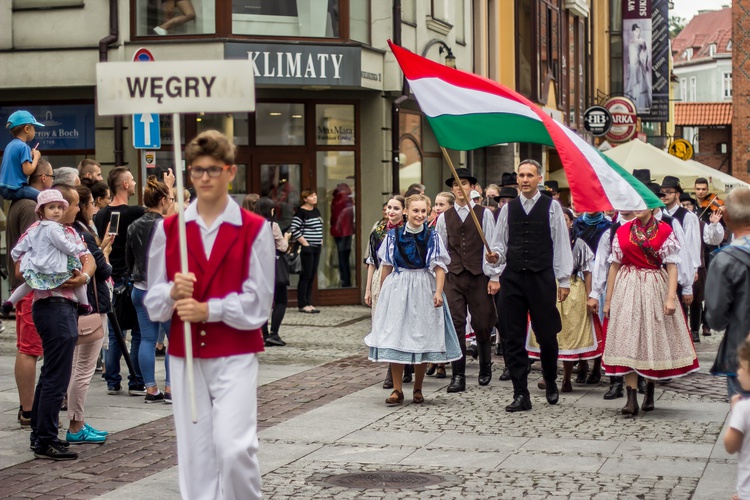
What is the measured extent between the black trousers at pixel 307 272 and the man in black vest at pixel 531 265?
9.30m

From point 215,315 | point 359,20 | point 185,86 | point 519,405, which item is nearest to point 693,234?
point 519,405

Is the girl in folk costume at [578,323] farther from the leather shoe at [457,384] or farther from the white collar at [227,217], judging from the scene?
the white collar at [227,217]

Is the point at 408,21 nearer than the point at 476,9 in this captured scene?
→ Yes

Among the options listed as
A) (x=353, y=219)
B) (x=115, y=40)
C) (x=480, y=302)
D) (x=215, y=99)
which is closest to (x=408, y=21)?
(x=353, y=219)

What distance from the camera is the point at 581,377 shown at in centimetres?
1325

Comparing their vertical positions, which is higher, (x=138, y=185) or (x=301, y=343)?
(x=138, y=185)

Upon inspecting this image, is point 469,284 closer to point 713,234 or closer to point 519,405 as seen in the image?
point 519,405

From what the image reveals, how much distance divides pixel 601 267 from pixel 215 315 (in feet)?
22.3

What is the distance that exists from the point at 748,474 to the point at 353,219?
55.5 ft

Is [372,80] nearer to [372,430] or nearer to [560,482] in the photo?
[372,430]

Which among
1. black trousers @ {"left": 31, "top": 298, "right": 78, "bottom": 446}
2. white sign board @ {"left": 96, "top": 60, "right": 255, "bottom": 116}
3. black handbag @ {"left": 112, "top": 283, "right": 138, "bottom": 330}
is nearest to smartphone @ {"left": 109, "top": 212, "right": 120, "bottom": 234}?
black handbag @ {"left": 112, "top": 283, "right": 138, "bottom": 330}

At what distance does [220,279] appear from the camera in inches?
230

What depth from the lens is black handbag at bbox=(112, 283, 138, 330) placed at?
1193 cm

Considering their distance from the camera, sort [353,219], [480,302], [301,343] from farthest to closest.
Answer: [353,219]
[301,343]
[480,302]
